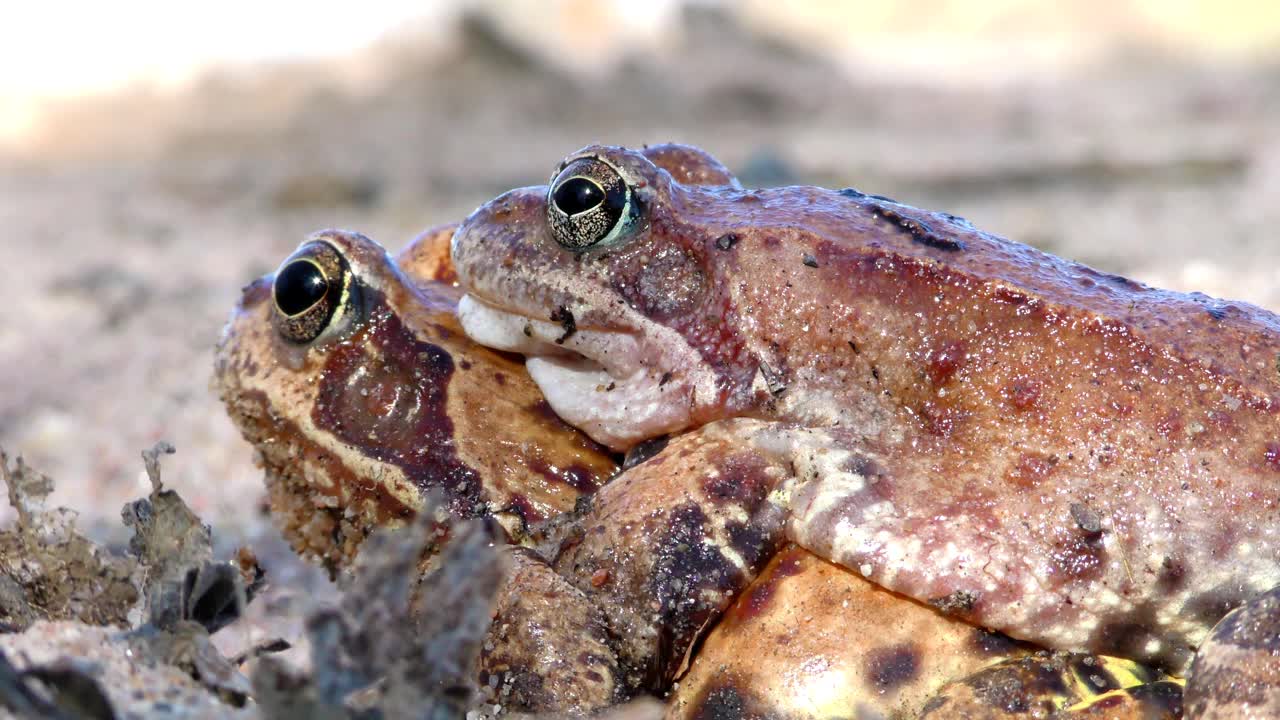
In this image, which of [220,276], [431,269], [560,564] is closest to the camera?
[560,564]

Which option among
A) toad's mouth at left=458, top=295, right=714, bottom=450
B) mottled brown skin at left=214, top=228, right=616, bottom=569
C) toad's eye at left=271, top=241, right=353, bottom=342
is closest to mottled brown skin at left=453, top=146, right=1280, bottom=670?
toad's mouth at left=458, top=295, right=714, bottom=450

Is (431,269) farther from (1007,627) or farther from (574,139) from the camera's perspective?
(574,139)

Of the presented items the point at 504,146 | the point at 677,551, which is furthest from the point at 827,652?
the point at 504,146

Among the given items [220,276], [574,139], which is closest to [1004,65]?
[574,139]

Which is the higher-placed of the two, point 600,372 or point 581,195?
point 581,195

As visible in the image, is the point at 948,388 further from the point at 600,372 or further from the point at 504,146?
the point at 504,146

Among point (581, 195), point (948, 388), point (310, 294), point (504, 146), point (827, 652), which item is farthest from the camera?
point (504, 146)
